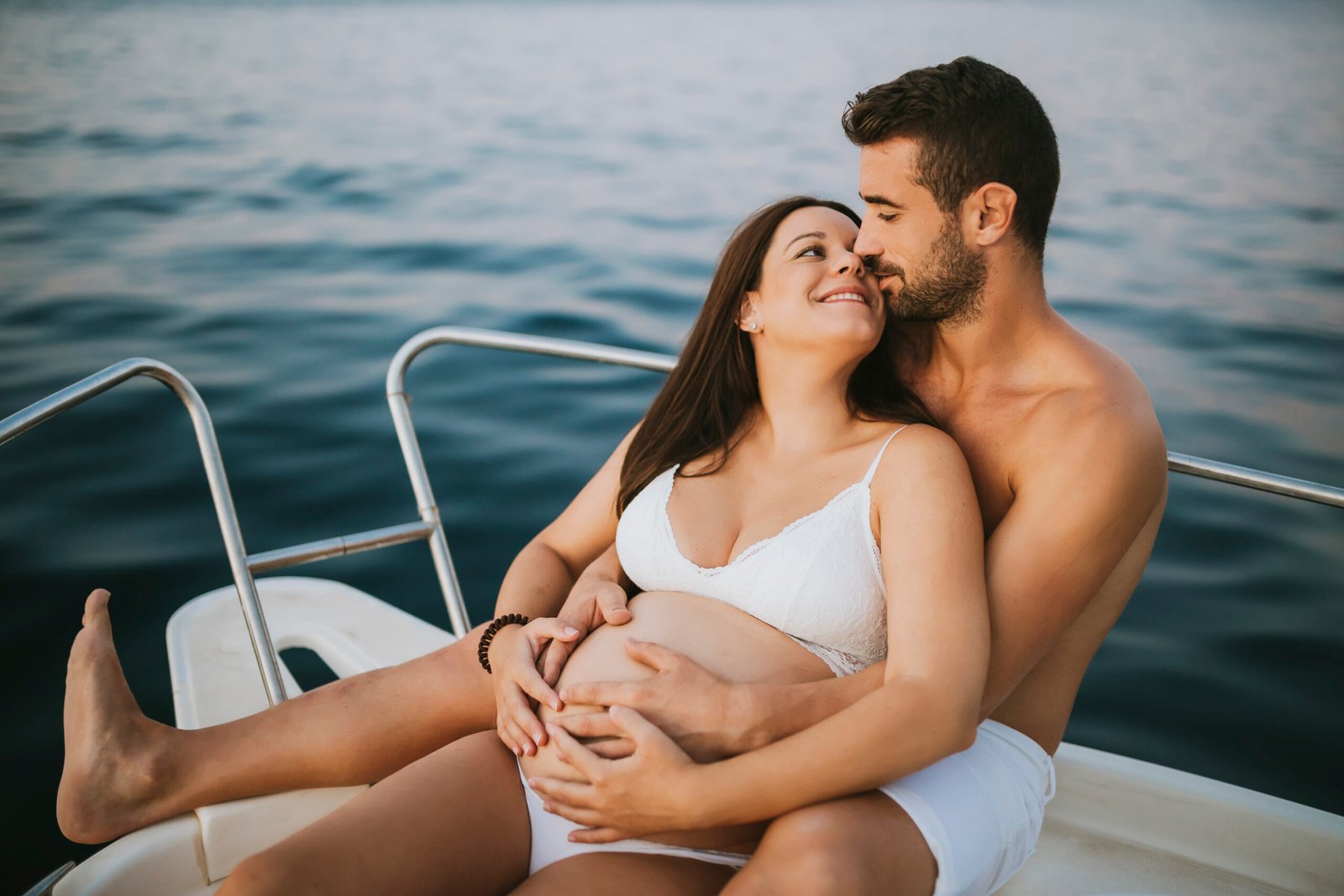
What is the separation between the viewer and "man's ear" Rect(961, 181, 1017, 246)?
2.34 meters

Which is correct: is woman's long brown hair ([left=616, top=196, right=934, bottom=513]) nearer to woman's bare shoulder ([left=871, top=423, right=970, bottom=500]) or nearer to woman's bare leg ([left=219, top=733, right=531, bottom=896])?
woman's bare shoulder ([left=871, top=423, right=970, bottom=500])

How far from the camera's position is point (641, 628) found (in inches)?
83.5

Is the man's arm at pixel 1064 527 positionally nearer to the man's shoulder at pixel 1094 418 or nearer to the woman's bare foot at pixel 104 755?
the man's shoulder at pixel 1094 418

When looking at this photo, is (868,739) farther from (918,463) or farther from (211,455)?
(211,455)

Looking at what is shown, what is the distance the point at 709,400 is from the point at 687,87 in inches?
687

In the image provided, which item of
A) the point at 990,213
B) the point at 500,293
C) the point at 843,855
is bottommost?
the point at 843,855

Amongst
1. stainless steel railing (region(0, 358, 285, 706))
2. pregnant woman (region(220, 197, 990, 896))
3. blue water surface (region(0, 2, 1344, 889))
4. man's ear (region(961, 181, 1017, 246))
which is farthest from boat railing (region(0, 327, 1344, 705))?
blue water surface (region(0, 2, 1344, 889))

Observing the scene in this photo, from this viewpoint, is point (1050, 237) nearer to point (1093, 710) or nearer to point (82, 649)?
point (1093, 710)

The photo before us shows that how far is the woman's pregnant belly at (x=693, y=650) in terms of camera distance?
2039 mm

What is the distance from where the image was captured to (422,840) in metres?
1.88

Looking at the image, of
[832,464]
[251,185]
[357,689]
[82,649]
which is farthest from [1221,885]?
[251,185]

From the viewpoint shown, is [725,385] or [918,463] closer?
[918,463]

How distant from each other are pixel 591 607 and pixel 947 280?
3.27 ft

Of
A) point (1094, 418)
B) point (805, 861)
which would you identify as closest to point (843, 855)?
point (805, 861)
